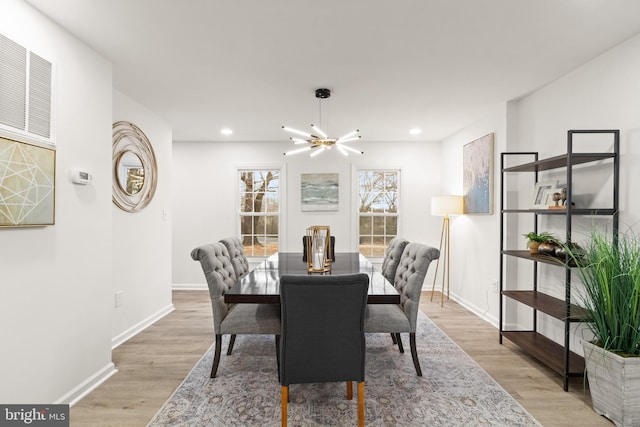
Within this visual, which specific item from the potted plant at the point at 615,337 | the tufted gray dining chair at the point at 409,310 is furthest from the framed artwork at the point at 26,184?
the potted plant at the point at 615,337

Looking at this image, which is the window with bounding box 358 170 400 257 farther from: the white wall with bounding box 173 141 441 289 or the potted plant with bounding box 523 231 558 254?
the potted plant with bounding box 523 231 558 254

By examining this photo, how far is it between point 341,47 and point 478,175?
2.67 meters

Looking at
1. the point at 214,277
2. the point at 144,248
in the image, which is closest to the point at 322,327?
the point at 214,277

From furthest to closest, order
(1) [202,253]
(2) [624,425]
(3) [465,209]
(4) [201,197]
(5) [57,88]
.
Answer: (4) [201,197] → (3) [465,209] → (1) [202,253] → (5) [57,88] → (2) [624,425]

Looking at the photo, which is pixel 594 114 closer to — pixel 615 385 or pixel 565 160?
pixel 565 160

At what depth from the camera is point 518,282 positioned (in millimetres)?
3635

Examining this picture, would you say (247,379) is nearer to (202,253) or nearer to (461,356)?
(202,253)

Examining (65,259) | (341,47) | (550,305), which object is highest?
(341,47)

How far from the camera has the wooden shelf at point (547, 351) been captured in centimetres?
249

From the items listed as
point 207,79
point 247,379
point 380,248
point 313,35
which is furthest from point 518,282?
point 207,79

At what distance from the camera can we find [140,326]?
3697mm

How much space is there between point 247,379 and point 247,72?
2.45 meters

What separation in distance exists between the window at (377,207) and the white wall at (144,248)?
116 inches

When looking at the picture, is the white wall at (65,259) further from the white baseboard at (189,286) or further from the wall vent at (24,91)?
the white baseboard at (189,286)
